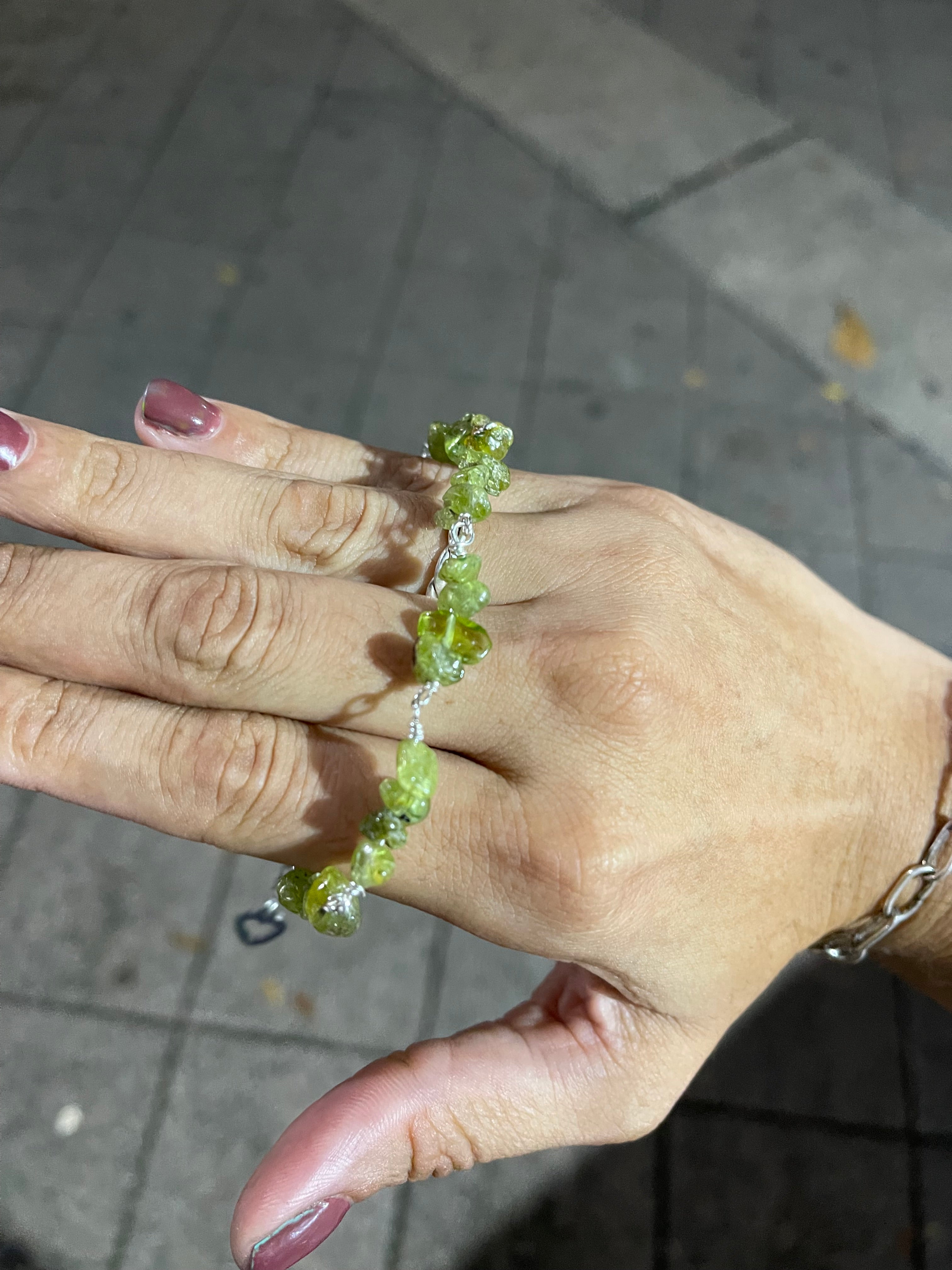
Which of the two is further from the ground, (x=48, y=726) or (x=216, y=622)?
(x=216, y=622)

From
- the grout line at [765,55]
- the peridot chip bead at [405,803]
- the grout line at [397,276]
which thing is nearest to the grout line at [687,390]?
the grout line at [397,276]

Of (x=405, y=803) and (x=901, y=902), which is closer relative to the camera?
(x=405, y=803)

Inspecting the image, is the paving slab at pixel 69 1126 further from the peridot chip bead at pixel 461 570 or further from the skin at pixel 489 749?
the peridot chip bead at pixel 461 570

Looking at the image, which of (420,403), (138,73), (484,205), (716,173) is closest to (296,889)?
(420,403)

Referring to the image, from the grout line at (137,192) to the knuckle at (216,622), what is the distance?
2062 mm

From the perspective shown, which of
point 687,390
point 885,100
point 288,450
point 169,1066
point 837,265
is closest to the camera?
point 288,450

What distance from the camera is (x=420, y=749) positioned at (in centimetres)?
112

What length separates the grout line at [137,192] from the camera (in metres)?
2.98

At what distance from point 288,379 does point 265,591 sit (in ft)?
6.30

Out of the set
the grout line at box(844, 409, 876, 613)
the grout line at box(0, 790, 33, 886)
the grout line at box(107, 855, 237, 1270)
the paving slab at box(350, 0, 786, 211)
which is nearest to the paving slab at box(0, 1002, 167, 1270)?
the grout line at box(107, 855, 237, 1270)

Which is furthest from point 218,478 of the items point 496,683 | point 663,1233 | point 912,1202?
point 912,1202

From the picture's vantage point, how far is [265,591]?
49.1 inches

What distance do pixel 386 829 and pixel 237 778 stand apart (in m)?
0.23

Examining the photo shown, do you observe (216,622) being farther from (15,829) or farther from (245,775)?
(15,829)
